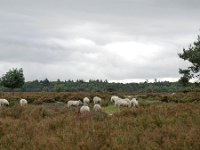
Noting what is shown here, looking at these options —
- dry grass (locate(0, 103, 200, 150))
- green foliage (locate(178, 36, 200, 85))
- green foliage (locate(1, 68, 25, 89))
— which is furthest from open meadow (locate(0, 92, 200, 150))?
green foliage (locate(1, 68, 25, 89))

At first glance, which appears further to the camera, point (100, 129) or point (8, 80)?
point (8, 80)

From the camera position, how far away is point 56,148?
1111 cm

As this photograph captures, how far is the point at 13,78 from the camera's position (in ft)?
246

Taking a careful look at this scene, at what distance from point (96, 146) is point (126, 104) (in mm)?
19731

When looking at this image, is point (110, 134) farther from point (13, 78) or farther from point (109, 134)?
point (13, 78)

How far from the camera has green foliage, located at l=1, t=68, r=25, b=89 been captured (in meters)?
74.6

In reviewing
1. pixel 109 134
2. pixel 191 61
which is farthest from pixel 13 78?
pixel 109 134

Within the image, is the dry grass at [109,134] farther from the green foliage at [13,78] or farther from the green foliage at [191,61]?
the green foliage at [13,78]

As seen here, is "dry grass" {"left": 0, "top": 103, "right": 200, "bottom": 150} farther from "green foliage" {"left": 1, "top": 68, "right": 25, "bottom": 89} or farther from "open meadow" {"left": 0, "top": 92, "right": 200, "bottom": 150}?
"green foliage" {"left": 1, "top": 68, "right": 25, "bottom": 89}

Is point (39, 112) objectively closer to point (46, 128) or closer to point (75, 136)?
point (46, 128)

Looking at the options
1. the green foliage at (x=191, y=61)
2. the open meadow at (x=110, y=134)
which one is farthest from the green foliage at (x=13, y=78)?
the open meadow at (x=110, y=134)

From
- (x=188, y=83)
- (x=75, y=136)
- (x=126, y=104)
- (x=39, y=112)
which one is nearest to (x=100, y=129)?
(x=75, y=136)

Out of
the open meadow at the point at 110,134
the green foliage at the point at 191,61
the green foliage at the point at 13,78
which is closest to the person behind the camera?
the open meadow at the point at 110,134

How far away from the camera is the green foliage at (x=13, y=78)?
74562 mm
